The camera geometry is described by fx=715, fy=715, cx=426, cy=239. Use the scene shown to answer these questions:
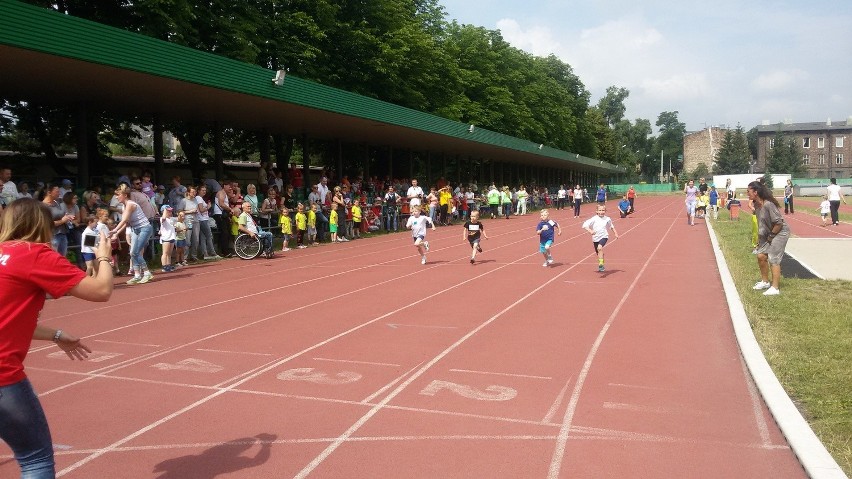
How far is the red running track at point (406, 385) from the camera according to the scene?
4973 mm

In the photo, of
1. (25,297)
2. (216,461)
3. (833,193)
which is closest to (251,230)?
(216,461)

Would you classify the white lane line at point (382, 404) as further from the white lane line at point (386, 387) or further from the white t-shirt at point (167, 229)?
the white t-shirt at point (167, 229)

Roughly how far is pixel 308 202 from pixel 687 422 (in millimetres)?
18690

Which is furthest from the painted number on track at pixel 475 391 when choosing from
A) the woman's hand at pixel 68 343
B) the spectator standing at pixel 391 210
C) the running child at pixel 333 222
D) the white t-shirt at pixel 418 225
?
the spectator standing at pixel 391 210

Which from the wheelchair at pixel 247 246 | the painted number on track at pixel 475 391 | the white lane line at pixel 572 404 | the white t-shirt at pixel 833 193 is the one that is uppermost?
the white t-shirt at pixel 833 193

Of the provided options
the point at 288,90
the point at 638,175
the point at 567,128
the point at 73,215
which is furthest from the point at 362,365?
the point at 638,175

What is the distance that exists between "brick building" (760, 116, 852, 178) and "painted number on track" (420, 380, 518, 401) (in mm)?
123934

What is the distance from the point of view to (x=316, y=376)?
7.04 m

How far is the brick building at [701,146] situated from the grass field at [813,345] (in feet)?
456

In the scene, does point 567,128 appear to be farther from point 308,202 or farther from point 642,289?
point 642,289

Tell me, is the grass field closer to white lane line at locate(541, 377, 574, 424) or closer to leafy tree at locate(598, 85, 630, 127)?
white lane line at locate(541, 377, 574, 424)

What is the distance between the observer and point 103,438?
540 cm

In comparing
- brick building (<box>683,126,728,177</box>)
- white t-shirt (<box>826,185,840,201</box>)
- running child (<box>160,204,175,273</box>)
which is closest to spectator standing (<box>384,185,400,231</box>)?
running child (<box>160,204,175,273</box>)

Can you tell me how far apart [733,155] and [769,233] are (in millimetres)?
115751
